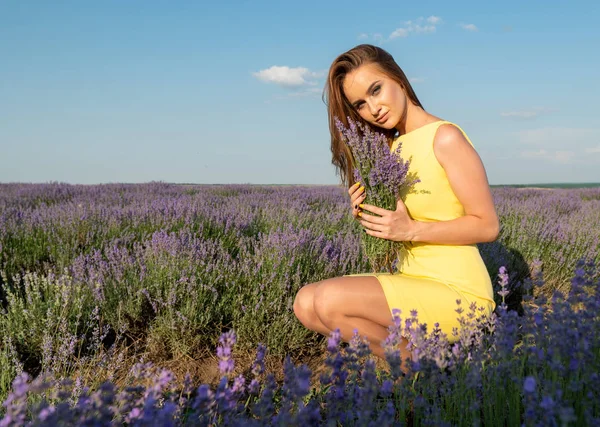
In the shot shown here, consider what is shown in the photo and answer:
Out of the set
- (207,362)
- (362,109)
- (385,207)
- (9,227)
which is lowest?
(207,362)

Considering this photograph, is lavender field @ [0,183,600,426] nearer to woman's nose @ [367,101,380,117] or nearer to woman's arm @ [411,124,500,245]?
woman's arm @ [411,124,500,245]

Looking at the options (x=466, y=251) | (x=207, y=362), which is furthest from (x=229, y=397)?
(x=207, y=362)

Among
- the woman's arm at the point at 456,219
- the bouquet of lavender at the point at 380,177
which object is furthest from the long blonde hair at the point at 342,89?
the woman's arm at the point at 456,219

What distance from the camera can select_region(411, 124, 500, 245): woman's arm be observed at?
2266mm

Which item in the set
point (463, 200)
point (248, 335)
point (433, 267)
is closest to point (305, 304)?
point (248, 335)

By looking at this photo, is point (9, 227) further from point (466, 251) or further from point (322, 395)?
point (466, 251)

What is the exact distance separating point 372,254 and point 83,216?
3592mm

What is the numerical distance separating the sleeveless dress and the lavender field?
101 mm

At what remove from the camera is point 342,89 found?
279cm

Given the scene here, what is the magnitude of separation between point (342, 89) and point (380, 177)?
802 mm

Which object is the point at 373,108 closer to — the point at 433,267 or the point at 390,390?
the point at 433,267

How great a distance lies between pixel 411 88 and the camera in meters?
2.65

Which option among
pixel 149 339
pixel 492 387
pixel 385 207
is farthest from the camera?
pixel 149 339

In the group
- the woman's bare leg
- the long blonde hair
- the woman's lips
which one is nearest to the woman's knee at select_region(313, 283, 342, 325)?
the woman's bare leg
